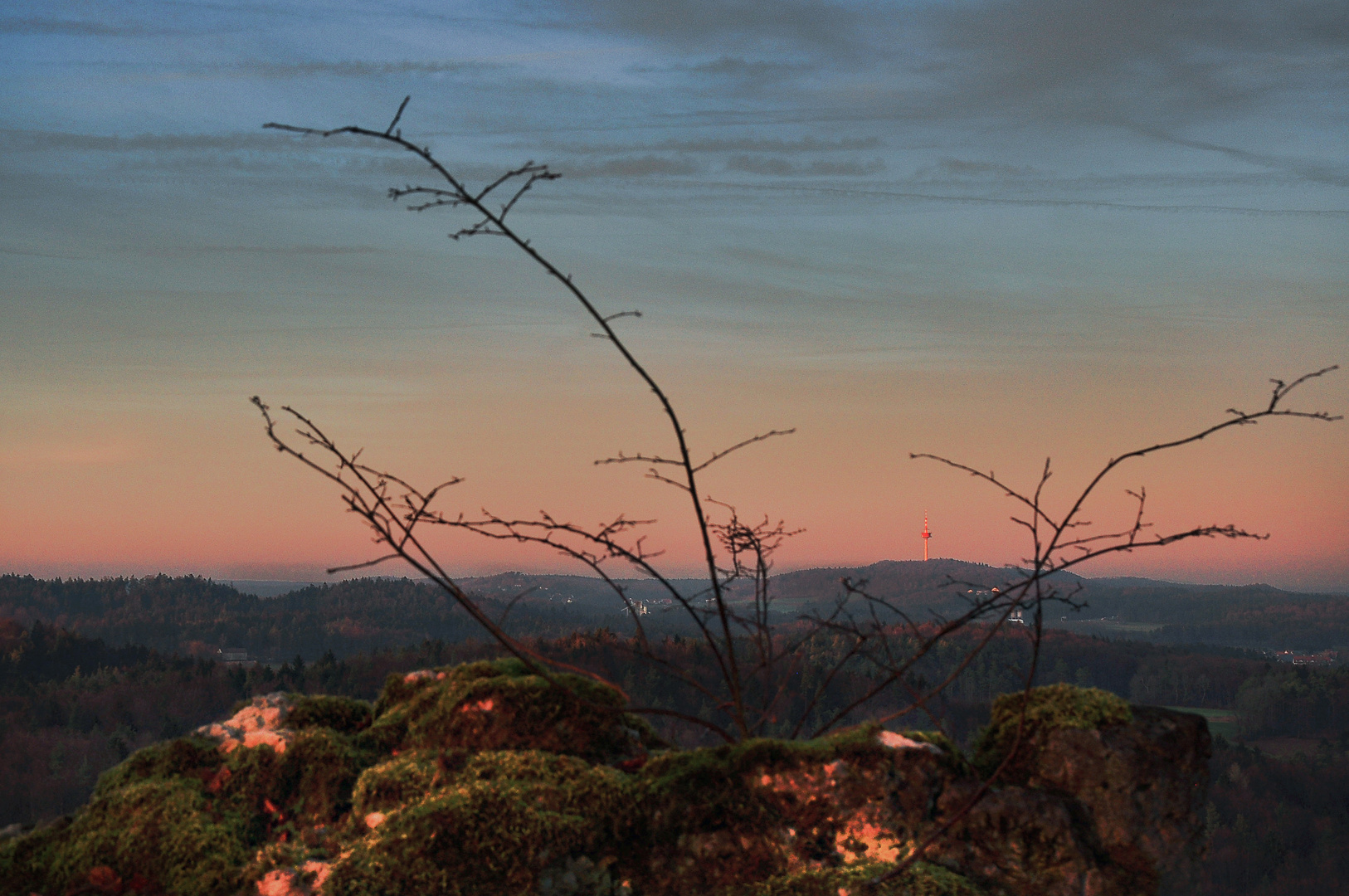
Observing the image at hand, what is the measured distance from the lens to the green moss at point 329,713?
481 cm

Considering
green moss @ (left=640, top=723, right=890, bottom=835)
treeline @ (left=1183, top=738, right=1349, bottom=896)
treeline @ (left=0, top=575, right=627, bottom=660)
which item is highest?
green moss @ (left=640, top=723, right=890, bottom=835)

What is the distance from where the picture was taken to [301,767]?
448 centimetres

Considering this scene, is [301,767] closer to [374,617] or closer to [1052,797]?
[1052,797]

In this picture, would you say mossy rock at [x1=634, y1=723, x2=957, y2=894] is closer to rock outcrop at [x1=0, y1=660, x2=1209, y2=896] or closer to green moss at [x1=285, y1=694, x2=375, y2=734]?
rock outcrop at [x1=0, y1=660, x2=1209, y2=896]

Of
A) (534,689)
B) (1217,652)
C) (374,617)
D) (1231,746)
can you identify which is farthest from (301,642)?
(534,689)

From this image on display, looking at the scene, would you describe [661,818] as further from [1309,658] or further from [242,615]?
[1309,658]

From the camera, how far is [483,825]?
3.82m

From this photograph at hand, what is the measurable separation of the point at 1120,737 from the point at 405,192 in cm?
390

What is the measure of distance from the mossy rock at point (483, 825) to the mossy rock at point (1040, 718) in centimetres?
173

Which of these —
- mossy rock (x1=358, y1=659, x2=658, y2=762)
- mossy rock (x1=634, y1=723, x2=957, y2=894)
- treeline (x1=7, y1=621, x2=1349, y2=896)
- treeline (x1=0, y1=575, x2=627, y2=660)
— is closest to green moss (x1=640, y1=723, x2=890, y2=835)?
mossy rock (x1=634, y1=723, x2=957, y2=894)

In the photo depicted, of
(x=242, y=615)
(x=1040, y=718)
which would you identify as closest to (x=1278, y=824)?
(x=1040, y=718)

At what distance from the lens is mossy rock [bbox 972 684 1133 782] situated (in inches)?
166

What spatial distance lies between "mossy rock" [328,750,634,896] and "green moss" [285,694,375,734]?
0.79 meters

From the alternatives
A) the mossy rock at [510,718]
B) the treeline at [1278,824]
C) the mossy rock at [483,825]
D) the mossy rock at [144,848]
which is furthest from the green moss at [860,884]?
the treeline at [1278,824]
